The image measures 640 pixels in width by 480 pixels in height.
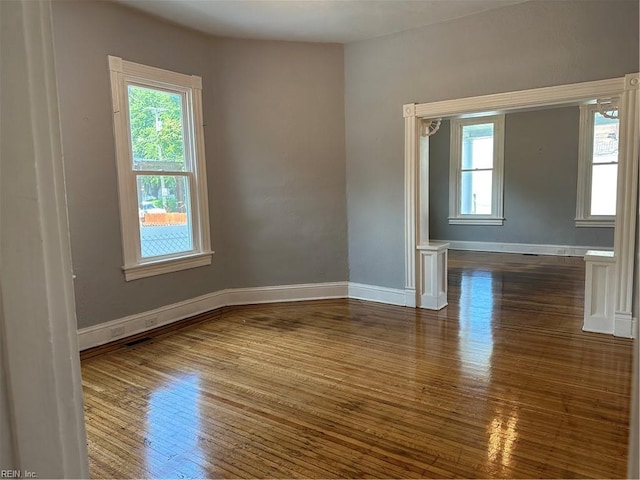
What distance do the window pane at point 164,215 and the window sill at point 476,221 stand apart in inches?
250

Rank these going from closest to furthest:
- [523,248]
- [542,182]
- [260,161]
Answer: [260,161]
[542,182]
[523,248]

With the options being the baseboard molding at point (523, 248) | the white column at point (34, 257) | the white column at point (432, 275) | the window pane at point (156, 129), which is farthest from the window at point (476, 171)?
the white column at point (34, 257)

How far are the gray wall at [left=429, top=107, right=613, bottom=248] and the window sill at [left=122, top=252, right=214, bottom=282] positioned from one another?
6.37 meters

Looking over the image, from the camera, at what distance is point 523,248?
28.1 feet

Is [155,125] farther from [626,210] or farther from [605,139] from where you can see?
[605,139]

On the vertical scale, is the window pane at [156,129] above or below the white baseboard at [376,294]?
above

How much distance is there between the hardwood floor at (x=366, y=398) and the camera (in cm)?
216

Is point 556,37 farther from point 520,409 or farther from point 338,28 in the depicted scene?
point 520,409

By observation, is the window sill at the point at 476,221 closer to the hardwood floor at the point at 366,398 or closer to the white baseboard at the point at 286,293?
the hardwood floor at the point at 366,398

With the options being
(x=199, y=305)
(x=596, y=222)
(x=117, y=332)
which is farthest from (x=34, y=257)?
(x=596, y=222)

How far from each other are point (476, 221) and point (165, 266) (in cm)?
678

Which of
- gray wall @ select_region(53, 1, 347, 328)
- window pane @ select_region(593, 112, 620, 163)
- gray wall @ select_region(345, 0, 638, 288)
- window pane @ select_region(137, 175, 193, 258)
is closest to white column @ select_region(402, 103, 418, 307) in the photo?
gray wall @ select_region(345, 0, 638, 288)

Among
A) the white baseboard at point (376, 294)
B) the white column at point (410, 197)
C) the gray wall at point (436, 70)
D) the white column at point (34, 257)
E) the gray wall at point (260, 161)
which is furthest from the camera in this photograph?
the white baseboard at point (376, 294)

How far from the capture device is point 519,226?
337 inches
